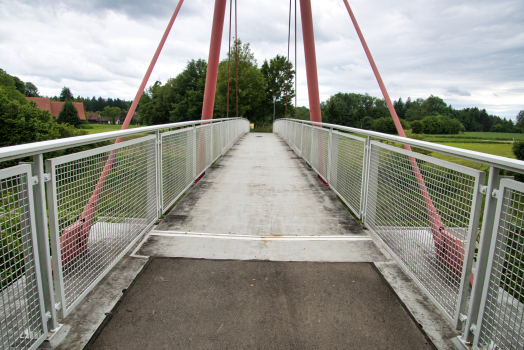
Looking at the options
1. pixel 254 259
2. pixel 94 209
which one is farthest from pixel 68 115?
pixel 254 259

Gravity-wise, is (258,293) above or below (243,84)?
below

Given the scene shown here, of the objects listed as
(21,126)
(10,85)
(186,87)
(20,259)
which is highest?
(186,87)

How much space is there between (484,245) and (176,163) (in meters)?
3.90

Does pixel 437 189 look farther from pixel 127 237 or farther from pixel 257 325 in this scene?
pixel 127 237

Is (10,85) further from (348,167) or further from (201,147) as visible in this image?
(348,167)

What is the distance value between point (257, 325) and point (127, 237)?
1.64m

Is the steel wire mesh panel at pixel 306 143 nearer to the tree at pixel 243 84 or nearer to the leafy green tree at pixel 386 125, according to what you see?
the tree at pixel 243 84

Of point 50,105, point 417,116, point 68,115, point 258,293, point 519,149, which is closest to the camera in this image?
point 258,293

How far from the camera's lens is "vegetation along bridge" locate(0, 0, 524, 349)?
176 cm

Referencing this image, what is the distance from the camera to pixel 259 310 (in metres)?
2.30

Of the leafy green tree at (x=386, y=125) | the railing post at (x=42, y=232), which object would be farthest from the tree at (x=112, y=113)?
the railing post at (x=42, y=232)

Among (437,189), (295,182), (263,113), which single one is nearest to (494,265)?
(437,189)

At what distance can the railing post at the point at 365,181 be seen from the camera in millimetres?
3885

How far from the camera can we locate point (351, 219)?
13.8 feet
